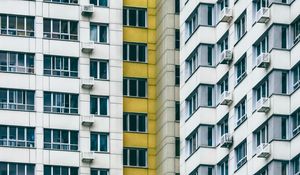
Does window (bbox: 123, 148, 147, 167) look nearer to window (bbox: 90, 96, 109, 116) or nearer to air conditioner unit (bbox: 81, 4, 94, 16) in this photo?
window (bbox: 90, 96, 109, 116)

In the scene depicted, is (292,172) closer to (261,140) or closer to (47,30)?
(261,140)

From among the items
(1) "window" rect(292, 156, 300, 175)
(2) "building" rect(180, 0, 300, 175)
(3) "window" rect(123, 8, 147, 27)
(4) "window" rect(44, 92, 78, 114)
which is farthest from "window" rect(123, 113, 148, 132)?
(1) "window" rect(292, 156, 300, 175)

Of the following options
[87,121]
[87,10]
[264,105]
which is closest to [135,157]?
[87,121]

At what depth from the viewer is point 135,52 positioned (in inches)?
5965

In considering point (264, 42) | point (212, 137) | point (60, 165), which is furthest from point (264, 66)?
point (60, 165)

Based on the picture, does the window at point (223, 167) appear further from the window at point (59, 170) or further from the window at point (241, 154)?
the window at point (59, 170)

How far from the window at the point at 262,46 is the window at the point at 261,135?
16.9 feet

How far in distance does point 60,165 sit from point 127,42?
40.8 ft

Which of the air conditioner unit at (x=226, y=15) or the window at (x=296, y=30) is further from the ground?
the air conditioner unit at (x=226, y=15)

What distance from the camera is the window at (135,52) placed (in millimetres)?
151125

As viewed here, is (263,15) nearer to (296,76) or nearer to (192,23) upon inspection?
(296,76)

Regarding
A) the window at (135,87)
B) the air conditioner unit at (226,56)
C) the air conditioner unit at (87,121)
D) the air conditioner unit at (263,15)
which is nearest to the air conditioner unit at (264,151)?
the air conditioner unit at (263,15)

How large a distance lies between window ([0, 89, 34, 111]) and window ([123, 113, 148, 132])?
7.98m

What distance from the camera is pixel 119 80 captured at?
14938cm
